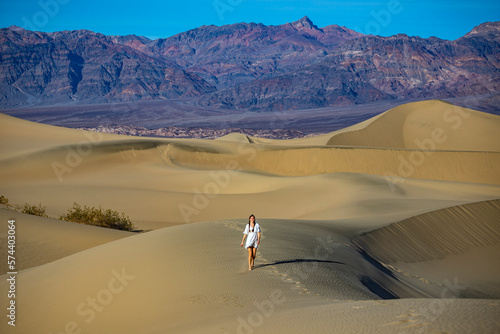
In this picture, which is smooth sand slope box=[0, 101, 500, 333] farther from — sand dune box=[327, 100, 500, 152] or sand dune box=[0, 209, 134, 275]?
sand dune box=[327, 100, 500, 152]

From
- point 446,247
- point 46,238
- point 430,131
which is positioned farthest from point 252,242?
point 430,131

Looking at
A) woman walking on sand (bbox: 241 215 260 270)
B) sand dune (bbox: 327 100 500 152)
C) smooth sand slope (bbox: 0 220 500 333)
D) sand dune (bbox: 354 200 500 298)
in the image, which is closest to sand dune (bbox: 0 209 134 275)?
smooth sand slope (bbox: 0 220 500 333)

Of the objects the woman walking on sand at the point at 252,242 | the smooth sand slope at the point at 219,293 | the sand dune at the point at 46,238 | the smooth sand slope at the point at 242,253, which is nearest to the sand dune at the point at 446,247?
the smooth sand slope at the point at 242,253

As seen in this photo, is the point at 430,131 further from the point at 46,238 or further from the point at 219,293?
the point at 219,293

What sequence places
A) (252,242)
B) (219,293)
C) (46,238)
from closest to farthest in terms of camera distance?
(219,293) → (252,242) → (46,238)

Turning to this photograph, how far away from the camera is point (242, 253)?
10.1m

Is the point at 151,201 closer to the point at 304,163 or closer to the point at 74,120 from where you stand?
the point at 304,163

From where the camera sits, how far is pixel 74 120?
550 ft

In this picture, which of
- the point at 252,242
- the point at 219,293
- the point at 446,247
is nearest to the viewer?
the point at 219,293

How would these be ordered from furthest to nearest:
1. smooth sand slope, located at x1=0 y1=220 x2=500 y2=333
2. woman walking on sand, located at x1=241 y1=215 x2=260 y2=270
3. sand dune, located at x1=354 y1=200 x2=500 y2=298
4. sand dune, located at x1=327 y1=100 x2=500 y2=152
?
sand dune, located at x1=327 y1=100 x2=500 y2=152 → sand dune, located at x1=354 y1=200 x2=500 y2=298 → woman walking on sand, located at x1=241 y1=215 x2=260 y2=270 → smooth sand slope, located at x1=0 y1=220 x2=500 y2=333

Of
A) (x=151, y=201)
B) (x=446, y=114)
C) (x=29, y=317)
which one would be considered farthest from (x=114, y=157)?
(x=446, y=114)

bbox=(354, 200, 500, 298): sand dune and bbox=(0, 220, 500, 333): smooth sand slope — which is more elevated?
bbox=(0, 220, 500, 333): smooth sand slope

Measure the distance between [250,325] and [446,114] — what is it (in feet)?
192

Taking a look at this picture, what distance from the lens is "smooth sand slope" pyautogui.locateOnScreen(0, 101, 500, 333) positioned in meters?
7.06
